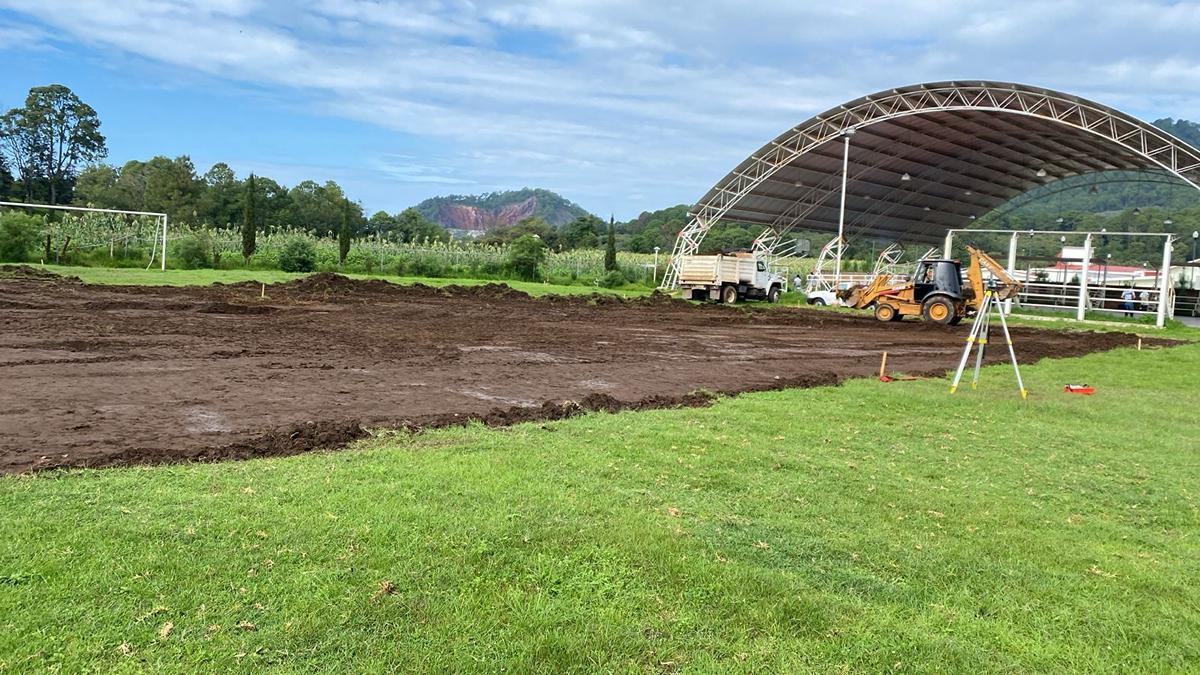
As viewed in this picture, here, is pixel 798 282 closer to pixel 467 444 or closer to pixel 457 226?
pixel 467 444

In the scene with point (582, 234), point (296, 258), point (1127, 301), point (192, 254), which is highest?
point (582, 234)

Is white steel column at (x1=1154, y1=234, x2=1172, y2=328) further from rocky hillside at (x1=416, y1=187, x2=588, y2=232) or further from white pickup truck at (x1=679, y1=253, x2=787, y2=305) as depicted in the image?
rocky hillside at (x1=416, y1=187, x2=588, y2=232)

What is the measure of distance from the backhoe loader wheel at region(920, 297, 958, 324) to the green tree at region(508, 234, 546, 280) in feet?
77.1

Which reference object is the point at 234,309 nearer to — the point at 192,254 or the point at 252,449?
the point at 252,449

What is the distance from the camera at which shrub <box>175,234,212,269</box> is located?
126 feet

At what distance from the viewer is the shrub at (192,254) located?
38.3 metres

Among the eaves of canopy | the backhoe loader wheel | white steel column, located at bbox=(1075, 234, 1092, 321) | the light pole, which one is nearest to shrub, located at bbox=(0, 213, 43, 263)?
the eaves of canopy

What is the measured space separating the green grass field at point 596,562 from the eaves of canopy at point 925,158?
105 feet

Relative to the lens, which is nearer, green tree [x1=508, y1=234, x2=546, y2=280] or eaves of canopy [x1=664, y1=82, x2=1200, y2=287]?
eaves of canopy [x1=664, y1=82, x2=1200, y2=287]

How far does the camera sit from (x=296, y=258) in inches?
1588

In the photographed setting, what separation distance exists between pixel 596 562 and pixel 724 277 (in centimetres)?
3281

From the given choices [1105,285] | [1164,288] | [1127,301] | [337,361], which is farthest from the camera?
[1105,285]

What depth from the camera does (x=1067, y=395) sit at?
12.5 metres

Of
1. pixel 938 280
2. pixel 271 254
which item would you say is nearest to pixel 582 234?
pixel 271 254
